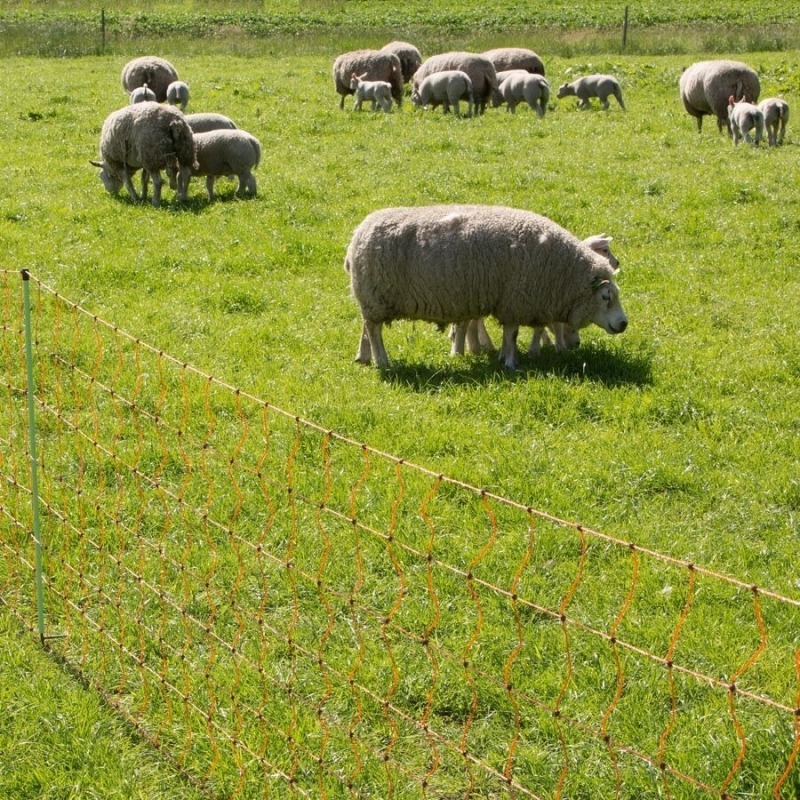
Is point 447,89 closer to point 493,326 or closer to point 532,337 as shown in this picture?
point 493,326

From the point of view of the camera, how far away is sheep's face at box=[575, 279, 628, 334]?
934 centimetres

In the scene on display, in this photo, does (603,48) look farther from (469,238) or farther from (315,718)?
(315,718)

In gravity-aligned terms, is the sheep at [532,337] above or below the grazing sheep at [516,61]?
below

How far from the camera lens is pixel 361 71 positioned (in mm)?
27062

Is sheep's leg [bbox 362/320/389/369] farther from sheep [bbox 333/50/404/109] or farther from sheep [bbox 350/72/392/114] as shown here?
sheep [bbox 333/50/404/109]

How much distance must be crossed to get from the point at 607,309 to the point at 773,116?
37.7ft

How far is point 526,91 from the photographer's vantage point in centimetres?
2467

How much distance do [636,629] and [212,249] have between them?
8.44m

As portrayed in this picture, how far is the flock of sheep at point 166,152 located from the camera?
49.8 ft

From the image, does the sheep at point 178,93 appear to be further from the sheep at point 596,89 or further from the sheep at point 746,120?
the sheep at point 746,120

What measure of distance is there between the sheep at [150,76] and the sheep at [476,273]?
16.5 metres

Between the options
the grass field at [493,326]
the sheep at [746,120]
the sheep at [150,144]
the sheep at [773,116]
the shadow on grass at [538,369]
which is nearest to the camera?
the grass field at [493,326]

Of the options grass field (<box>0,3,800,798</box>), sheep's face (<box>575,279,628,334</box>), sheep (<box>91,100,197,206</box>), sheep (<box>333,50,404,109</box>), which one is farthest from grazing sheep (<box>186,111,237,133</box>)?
sheep's face (<box>575,279,628,334</box>)

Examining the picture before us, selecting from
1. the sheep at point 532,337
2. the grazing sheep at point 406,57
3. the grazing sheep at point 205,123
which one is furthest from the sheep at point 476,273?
the grazing sheep at point 406,57
